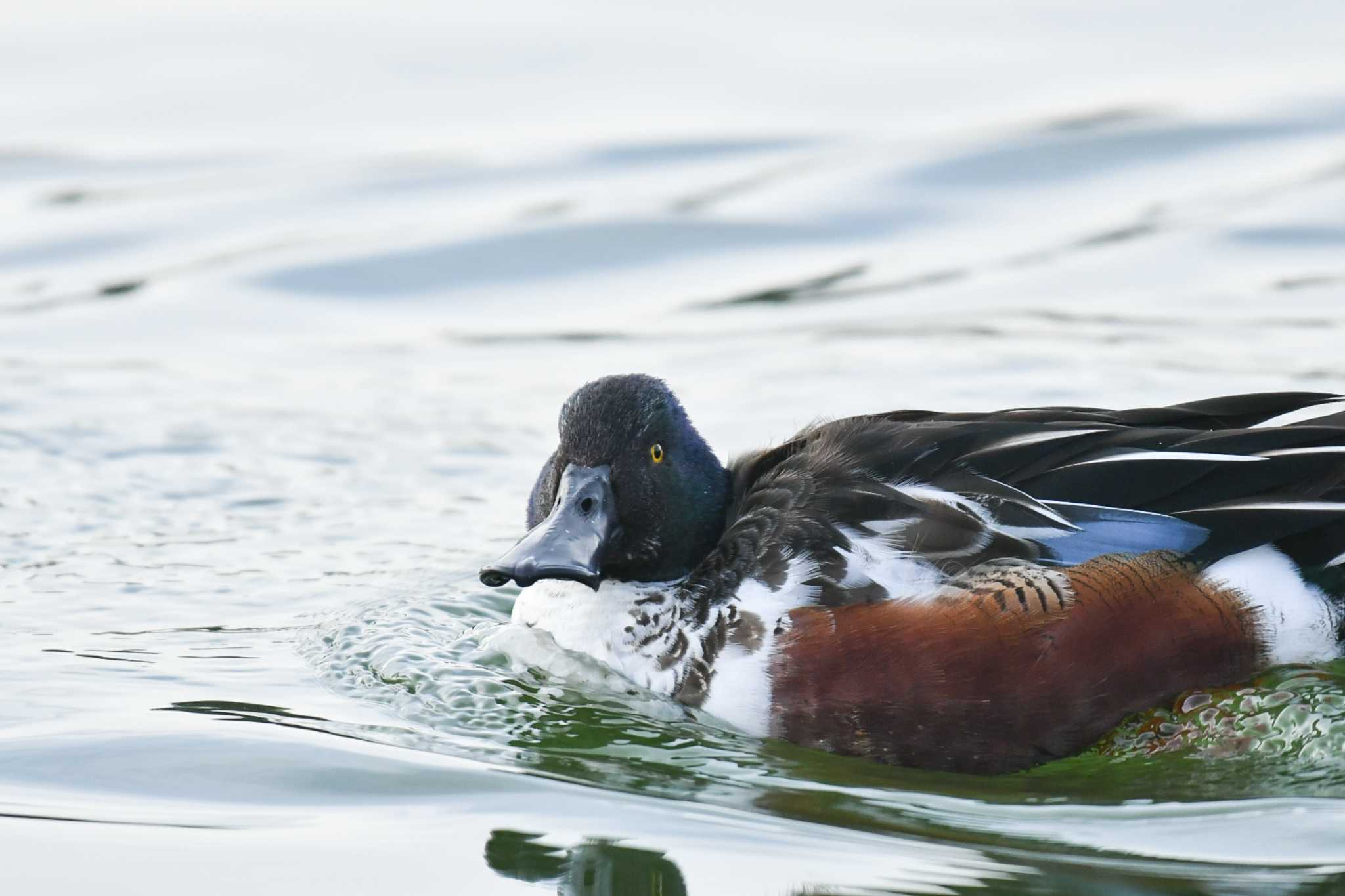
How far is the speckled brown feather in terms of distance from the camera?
466 centimetres

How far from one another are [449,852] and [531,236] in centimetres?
776

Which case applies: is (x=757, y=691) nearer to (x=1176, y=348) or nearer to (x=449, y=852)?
(x=449, y=852)

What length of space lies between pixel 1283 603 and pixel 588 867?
2038mm

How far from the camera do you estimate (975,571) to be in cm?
479

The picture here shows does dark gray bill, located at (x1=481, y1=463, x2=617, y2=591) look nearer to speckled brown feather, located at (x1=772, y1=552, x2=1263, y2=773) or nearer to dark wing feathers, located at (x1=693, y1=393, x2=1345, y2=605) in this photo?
dark wing feathers, located at (x1=693, y1=393, x2=1345, y2=605)

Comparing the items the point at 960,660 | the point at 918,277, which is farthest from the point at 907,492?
the point at 918,277

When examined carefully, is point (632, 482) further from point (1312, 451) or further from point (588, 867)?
point (1312, 451)

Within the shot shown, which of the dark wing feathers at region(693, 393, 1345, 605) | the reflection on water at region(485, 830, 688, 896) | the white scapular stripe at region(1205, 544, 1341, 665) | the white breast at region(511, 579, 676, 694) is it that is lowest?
the reflection on water at region(485, 830, 688, 896)

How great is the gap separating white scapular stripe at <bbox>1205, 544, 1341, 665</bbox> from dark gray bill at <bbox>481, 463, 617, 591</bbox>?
1.63 m

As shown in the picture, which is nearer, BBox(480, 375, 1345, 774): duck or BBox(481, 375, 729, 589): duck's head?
BBox(480, 375, 1345, 774): duck

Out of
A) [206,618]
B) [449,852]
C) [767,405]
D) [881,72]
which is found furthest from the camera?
[881,72]

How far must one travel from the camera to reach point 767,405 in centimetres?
873

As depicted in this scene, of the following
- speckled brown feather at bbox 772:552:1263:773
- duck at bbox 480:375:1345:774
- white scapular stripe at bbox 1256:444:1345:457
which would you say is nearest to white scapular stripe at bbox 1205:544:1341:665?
duck at bbox 480:375:1345:774

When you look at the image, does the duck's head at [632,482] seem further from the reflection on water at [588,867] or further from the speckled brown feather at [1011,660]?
the reflection on water at [588,867]
